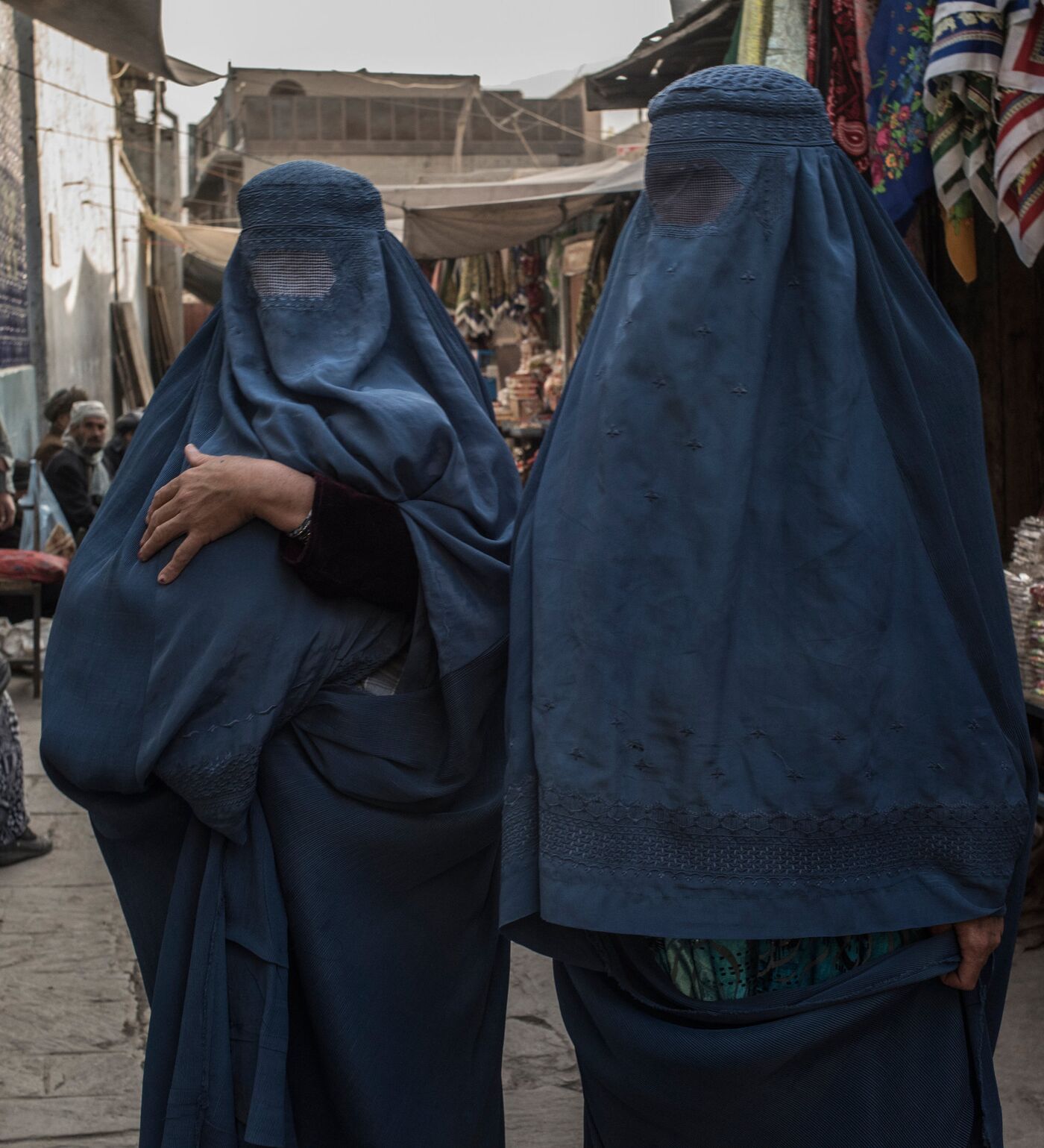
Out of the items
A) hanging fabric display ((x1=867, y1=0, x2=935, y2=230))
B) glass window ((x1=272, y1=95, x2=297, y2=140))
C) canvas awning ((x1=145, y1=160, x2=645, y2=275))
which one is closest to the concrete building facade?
glass window ((x1=272, y1=95, x2=297, y2=140))

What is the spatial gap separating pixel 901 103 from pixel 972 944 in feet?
7.21

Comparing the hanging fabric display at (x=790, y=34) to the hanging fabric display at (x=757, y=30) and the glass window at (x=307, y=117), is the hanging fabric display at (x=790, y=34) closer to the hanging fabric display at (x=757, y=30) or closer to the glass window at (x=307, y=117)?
the hanging fabric display at (x=757, y=30)

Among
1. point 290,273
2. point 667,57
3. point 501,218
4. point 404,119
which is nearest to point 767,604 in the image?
point 290,273

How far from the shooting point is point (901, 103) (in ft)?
10.5

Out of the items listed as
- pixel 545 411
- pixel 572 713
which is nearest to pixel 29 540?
pixel 545 411

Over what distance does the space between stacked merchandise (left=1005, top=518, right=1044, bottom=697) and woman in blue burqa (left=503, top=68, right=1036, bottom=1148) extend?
1.57m

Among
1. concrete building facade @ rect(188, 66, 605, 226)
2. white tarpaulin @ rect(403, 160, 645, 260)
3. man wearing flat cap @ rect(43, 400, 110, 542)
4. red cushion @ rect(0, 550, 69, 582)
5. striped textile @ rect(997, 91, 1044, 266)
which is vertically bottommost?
red cushion @ rect(0, 550, 69, 582)

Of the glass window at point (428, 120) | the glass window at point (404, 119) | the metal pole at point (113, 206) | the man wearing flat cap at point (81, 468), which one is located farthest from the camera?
the glass window at point (428, 120)

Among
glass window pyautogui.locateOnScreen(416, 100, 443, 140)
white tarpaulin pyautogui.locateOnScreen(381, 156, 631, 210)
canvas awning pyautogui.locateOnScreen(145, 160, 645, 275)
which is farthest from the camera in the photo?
glass window pyautogui.locateOnScreen(416, 100, 443, 140)

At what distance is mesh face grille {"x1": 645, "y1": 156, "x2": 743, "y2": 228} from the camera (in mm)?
1634

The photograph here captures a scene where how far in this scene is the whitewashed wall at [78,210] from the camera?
10.9 meters

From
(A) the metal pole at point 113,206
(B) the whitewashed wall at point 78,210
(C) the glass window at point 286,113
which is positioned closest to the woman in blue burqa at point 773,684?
(B) the whitewashed wall at point 78,210

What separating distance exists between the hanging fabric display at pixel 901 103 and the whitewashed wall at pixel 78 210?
7.49 metres

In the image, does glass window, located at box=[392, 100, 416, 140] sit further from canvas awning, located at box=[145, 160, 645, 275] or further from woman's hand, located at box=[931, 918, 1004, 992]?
woman's hand, located at box=[931, 918, 1004, 992]
